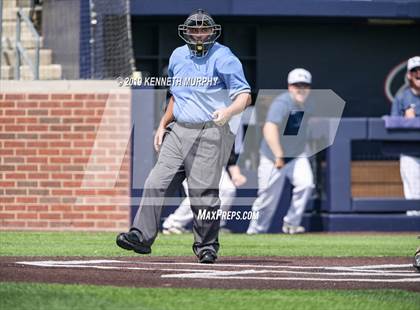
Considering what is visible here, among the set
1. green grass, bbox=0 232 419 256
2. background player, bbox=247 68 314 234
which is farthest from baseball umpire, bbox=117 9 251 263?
background player, bbox=247 68 314 234

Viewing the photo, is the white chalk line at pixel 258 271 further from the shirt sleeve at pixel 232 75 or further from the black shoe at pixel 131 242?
the shirt sleeve at pixel 232 75

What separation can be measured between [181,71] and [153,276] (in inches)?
82.0

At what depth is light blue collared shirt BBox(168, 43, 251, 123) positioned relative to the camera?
345 inches

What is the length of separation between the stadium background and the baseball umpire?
4911 mm

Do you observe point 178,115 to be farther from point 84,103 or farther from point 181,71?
point 84,103

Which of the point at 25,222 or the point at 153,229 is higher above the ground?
the point at 153,229

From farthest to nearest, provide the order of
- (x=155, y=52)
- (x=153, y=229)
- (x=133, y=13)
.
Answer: (x=155, y=52)
(x=133, y=13)
(x=153, y=229)

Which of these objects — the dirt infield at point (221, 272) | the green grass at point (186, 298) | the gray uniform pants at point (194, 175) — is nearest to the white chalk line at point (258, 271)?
the dirt infield at point (221, 272)

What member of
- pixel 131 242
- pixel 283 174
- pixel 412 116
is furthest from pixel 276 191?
pixel 131 242

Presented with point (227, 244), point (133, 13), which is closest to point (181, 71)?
point (227, 244)

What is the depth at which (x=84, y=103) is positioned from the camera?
538 inches

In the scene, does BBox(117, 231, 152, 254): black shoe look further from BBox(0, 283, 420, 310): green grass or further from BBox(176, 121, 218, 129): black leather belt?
BBox(0, 283, 420, 310): green grass

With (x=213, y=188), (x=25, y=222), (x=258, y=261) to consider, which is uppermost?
(x=213, y=188)

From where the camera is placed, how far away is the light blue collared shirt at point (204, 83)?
28.7ft
